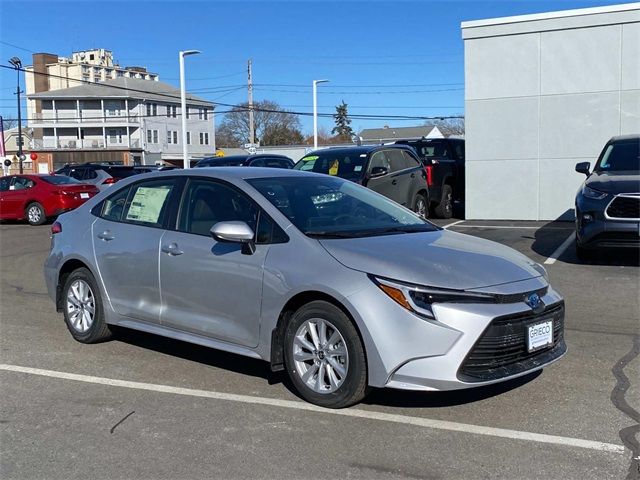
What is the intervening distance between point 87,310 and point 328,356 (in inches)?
112

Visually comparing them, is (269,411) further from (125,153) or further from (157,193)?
(125,153)

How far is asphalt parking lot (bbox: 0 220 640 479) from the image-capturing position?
3641mm

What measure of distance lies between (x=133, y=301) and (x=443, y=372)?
2.84m

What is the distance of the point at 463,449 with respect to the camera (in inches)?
150

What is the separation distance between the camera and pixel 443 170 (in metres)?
16.2

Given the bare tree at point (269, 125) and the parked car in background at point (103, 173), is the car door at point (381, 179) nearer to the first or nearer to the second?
the parked car in background at point (103, 173)

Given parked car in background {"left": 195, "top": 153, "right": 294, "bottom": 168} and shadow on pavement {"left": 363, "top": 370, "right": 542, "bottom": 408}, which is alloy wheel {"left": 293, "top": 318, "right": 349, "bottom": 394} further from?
parked car in background {"left": 195, "top": 153, "right": 294, "bottom": 168}

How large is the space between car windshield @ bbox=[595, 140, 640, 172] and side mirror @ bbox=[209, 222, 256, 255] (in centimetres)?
714

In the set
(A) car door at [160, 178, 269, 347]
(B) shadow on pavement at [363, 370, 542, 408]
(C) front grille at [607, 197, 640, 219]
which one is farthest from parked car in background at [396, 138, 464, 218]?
(B) shadow on pavement at [363, 370, 542, 408]

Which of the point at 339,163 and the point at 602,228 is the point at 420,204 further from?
the point at 602,228

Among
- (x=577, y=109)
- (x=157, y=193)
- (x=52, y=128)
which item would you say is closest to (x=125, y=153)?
(x=52, y=128)

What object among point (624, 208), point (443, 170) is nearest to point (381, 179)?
point (624, 208)

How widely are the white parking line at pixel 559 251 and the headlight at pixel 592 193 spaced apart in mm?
1163

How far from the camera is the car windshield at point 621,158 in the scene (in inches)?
388
